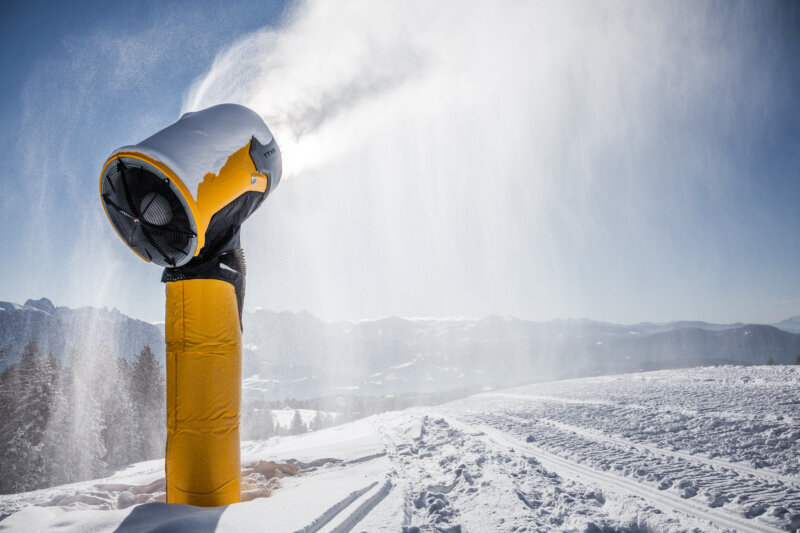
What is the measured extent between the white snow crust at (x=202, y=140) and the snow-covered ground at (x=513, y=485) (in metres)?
2.42

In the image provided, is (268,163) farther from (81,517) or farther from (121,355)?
(121,355)

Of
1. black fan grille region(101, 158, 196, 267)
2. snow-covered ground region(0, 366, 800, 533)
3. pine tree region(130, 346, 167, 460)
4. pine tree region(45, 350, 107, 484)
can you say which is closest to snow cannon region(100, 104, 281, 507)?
black fan grille region(101, 158, 196, 267)

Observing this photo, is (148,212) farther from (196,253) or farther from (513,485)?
(513,485)

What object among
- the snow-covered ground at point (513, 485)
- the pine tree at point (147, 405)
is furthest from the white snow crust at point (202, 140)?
the pine tree at point (147, 405)

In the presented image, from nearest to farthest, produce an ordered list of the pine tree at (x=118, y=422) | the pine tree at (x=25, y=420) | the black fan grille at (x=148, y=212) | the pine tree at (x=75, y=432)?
1. the black fan grille at (x=148, y=212)
2. the pine tree at (x=25, y=420)
3. the pine tree at (x=75, y=432)
4. the pine tree at (x=118, y=422)

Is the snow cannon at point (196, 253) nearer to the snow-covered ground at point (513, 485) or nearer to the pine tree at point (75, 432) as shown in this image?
the snow-covered ground at point (513, 485)

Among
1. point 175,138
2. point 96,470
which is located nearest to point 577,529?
point 175,138

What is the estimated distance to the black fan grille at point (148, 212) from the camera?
2738 millimetres

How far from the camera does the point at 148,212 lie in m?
2.83

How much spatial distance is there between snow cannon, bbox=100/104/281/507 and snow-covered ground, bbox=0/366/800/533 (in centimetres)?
38

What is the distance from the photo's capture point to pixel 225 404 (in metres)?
3.06

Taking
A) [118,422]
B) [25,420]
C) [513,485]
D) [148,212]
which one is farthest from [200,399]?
[118,422]

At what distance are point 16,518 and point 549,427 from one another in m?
7.24

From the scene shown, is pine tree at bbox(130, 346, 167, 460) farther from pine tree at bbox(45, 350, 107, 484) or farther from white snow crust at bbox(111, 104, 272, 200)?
white snow crust at bbox(111, 104, 272, 200)
